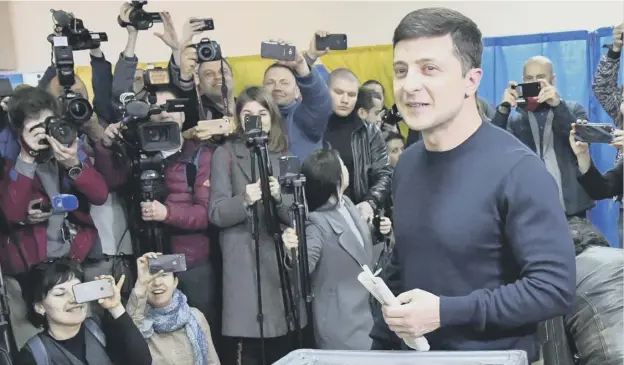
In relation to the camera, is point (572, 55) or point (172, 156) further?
point (572, 55)

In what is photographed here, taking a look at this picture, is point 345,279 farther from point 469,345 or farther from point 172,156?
point 469,345

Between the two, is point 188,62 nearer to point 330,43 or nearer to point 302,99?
point 302,99

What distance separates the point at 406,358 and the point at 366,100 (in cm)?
253

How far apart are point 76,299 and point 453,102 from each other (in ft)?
3.94

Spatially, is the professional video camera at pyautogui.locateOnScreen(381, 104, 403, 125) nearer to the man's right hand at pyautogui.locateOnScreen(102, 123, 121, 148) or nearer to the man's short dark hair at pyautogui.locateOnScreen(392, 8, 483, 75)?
the man's right hand at pyautogui.locateOnScreen(102, 123, 121, 148)

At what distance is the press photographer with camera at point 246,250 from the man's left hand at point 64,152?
494 millimetres

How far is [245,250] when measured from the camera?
244cm

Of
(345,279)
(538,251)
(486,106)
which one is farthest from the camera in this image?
(486,106)

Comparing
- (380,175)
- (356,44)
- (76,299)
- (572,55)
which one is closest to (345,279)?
(380,175)

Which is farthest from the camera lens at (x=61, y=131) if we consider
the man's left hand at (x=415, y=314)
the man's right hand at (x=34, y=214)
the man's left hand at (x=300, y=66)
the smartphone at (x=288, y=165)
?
the man's left hand at (x=415, y=314)

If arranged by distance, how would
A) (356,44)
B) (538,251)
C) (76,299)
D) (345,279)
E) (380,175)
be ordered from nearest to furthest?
(538,251) < (76,299) < (345,279) < (380,175) < (356,44)

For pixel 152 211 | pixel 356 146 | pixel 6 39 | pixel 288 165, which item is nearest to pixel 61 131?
pixel 152 211

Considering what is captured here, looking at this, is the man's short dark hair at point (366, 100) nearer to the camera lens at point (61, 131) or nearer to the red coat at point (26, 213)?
the red coat at point (26, 213)

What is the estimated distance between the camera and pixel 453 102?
3.49 feet
